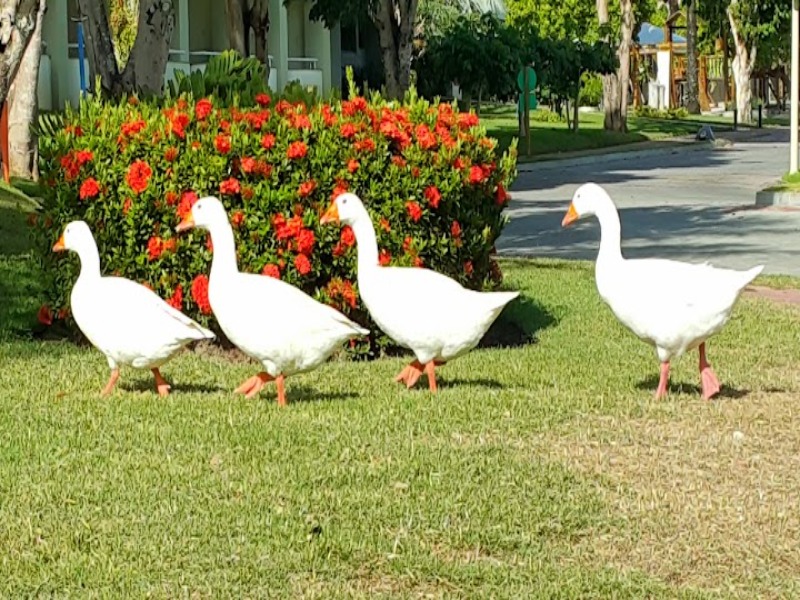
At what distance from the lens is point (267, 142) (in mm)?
10180

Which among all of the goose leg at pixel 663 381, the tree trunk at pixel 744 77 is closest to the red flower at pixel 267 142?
the goose leg at pixel 663 381

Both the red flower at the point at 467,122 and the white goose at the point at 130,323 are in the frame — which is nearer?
the white goose at the point at 130,323

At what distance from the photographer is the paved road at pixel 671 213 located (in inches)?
696

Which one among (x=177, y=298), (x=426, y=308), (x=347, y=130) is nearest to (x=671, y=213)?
(x=347, y=130)

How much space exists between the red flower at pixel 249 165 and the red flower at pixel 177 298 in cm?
89

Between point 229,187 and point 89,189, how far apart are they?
3.09 ft

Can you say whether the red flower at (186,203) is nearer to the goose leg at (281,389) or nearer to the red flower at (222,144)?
the red flower at (222,144)

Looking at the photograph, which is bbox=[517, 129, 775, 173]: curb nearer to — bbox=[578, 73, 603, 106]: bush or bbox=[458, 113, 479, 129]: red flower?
bbox=[578, 73, 603, 106]: bush

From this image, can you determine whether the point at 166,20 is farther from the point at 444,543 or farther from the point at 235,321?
the point at 444,543

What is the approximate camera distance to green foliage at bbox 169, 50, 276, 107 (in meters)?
11.2

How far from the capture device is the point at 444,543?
18.7ft

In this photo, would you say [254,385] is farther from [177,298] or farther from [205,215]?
[177,298]

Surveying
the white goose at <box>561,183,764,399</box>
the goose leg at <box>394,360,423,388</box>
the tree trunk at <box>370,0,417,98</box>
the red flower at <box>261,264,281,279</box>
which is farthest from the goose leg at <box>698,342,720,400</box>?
the tree trunk at <box>370,0,417,98</box>

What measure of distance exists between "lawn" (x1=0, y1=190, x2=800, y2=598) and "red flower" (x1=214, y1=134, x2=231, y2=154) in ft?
4.80
